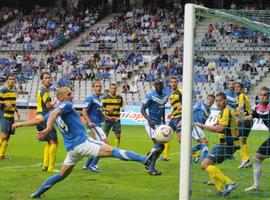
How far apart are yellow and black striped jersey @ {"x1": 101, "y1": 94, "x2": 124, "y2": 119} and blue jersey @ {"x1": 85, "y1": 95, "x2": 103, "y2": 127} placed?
131 cm

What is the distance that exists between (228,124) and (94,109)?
3996 millimetres

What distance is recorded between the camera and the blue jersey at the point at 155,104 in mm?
14602

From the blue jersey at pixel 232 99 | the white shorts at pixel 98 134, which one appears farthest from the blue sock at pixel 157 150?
the blue jersey at pixel 232 99

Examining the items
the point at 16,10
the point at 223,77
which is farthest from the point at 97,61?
the point at 223,77

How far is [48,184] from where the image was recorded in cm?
1028

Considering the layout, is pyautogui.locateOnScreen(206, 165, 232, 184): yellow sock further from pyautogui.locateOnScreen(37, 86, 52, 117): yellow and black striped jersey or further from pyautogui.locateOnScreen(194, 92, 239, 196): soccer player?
pyautogui.locateOnScreen(37, 86, 52, 117): yellow and black striped jersey

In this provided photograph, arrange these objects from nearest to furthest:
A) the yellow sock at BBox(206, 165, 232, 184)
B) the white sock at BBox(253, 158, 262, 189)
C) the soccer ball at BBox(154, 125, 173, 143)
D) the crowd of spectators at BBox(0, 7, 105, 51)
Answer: the soccer ball at BBox(154, 125, 173, 143)
the yellow sock at BBox(206, 165, 232, 184)
the white sock at BBox(253, 158, 262, 189)
the crowd of spectators at BBox(0, 7, 105, 51)

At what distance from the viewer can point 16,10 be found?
175ft

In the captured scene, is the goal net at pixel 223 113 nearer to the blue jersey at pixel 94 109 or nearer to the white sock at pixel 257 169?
the white sock at pixel 257 169

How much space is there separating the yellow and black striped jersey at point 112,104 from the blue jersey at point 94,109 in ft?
4.29

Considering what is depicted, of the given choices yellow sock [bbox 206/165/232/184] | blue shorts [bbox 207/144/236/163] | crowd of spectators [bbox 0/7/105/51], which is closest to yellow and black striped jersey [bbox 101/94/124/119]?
blue shorts [bbox 207/144/236/163]

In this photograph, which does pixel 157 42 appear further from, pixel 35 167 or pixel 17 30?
pixel 35 167

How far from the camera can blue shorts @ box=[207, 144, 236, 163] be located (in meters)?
10.7

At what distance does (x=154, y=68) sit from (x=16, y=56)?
11.7 metres
